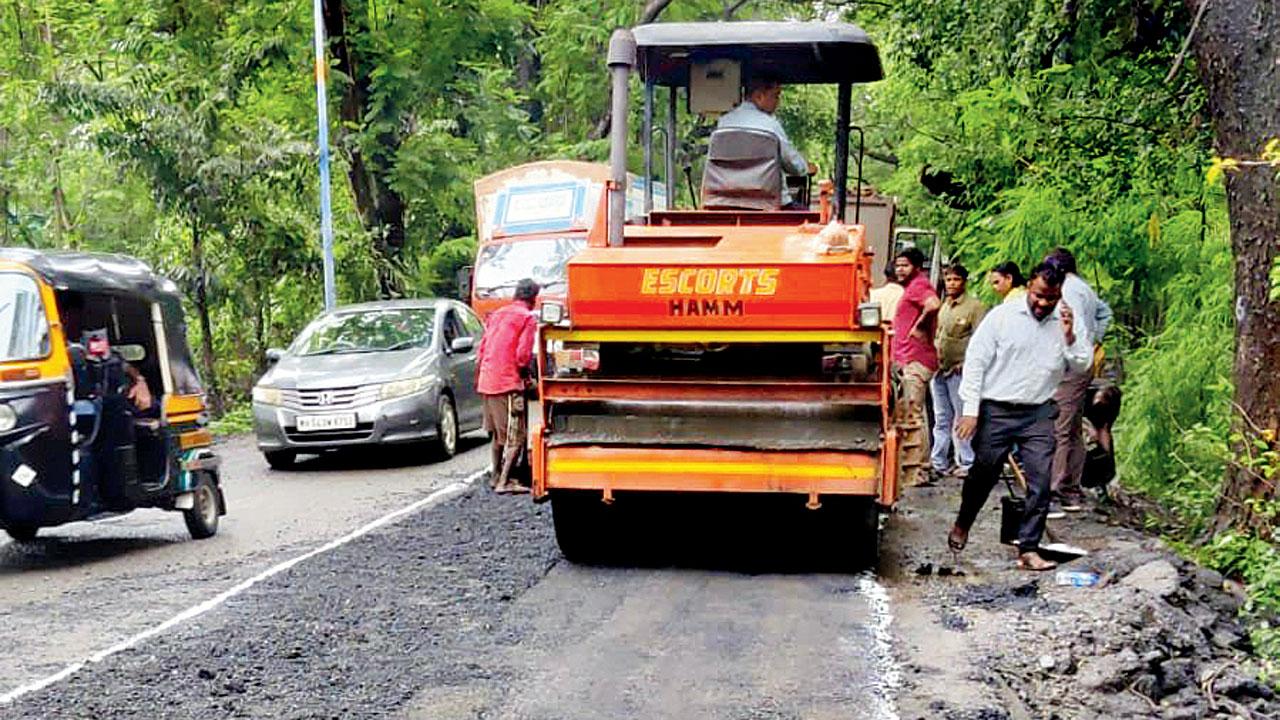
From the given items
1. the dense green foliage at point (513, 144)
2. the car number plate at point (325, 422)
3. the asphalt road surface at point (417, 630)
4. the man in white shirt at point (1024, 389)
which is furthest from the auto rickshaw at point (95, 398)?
the man in white shirt at point (1024, 389)

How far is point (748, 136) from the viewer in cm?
951

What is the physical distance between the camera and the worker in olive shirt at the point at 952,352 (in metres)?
12.3

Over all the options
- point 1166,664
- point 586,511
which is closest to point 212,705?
point 586,511

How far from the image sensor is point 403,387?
14.3m

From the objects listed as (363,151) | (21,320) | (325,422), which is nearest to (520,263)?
(363,151)

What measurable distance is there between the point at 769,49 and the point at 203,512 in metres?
5.06

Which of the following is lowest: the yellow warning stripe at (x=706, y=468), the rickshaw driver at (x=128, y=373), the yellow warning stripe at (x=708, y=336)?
the yellow warning stripe at (x=706, y=468)

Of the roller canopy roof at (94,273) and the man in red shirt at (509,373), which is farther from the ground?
the roller canopy roof at (94,273)

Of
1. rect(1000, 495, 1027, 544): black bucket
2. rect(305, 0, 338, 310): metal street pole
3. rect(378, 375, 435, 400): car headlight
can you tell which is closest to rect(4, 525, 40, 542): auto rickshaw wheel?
rect(378, 375, 435, 400): car headlight

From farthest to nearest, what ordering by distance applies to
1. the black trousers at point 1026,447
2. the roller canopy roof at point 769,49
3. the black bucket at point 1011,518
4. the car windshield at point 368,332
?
the car windshield at point 368,332
the roller canopy roof at point 769,49
the black bucket at point 1011,518
the black trousers at point 1026,447

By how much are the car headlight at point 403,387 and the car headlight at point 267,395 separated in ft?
3.36

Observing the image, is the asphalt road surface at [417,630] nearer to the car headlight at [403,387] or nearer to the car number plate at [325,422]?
the car number plate at [325,422]

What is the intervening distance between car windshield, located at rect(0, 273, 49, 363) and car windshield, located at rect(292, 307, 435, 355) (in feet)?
20.3

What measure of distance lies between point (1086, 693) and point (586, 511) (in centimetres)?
344
